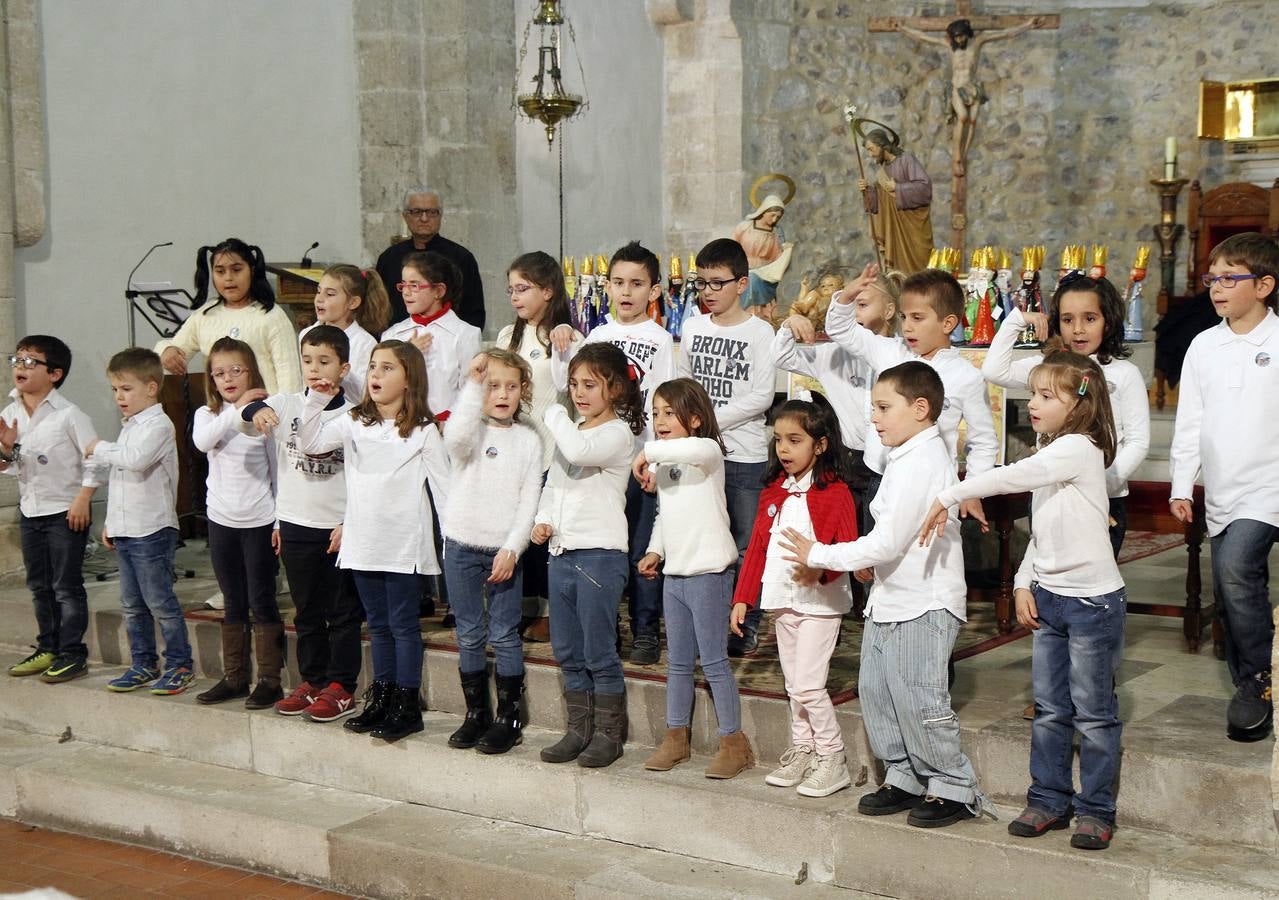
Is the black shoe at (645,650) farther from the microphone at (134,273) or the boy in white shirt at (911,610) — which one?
the microphone at (134,273)

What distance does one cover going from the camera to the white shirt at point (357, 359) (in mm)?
5207

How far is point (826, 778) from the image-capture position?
396cm

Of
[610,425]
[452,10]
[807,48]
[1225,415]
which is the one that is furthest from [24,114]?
[807,48]

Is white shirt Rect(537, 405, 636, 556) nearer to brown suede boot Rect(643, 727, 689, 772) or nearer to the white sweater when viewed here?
the white sweater

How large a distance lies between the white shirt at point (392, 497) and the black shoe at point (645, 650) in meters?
0.68

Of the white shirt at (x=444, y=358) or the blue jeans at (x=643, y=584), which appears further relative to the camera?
the white shirt at (x=444, y=358)

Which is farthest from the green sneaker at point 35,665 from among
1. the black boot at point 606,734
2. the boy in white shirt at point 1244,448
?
the boy in white shirt at point 1244,448

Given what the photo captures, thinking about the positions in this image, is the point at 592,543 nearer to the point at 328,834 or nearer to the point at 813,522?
the point at 813,522

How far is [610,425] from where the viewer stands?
4.32 m

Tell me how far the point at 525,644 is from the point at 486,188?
15.9 ft

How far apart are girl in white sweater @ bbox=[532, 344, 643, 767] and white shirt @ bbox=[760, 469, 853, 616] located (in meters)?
0.50

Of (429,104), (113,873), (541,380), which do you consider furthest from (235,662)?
(429,104)

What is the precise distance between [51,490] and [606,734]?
7.82 feet

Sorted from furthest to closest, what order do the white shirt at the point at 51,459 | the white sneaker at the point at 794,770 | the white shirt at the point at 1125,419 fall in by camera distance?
1. the white shirt at the point at 51,459
2. the white shirt at the point at 1125,419
3. the white sneaker at the point at 794,770
